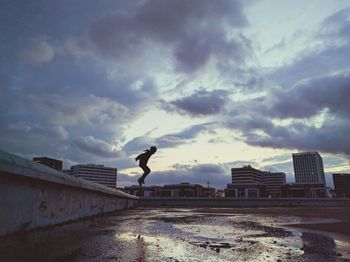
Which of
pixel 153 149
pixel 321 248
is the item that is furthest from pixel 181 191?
pixel 321 248

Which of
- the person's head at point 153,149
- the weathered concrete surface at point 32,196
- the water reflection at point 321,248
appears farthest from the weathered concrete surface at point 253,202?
the water reflection at point 321,248

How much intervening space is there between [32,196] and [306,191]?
167m

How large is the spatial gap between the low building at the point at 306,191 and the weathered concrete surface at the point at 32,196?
6030 inches

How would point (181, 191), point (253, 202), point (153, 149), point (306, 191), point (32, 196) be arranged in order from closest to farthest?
point (32, 196), point (153, 149), point (253, 202), point (306, 191), point (181, 191)

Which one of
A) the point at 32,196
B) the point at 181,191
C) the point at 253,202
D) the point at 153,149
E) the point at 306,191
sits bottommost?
the point at 253,202

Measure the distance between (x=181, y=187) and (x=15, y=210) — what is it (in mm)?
170926

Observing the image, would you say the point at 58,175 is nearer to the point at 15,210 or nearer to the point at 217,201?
the point at 15,210

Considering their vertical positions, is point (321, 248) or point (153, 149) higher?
point (153, 149)

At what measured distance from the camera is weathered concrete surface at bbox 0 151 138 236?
4.82m

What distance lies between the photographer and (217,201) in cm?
4522

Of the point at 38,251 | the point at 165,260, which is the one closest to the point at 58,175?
the point at 38,251

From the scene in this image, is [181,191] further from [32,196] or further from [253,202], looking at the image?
Result: [32,196]

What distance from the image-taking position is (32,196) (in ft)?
19.1

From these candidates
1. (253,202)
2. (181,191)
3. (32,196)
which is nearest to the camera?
(32,196)
